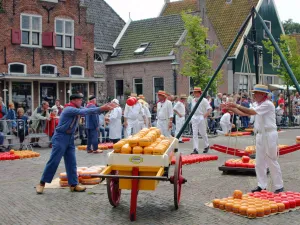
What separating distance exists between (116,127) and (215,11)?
2667 centimetres

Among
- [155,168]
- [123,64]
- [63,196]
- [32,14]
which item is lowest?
[63,196]

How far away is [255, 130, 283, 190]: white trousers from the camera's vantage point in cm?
842

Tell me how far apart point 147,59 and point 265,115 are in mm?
25151

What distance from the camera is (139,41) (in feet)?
116

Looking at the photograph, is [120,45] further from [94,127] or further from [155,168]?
[155,168]

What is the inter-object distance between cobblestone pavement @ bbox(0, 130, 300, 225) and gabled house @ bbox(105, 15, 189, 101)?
21515 mm

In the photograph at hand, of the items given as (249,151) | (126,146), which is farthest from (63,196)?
(249,151)

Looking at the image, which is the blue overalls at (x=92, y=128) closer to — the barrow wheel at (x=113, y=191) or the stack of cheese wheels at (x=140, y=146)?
the barrow wheel at (x=113, y=191)

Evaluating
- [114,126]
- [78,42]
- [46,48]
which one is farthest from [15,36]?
[114,126]

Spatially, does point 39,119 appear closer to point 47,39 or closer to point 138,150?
point 138,150

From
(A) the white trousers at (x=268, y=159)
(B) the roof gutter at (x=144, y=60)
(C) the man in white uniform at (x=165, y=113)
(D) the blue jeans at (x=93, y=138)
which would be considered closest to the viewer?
(A) the white trousers at (x=268, y=159)

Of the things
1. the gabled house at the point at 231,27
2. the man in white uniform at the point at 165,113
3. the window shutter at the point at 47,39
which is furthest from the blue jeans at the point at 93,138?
the gabled house at the point at 231,27

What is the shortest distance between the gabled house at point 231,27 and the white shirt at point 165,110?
19545mm

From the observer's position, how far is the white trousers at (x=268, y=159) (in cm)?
842
